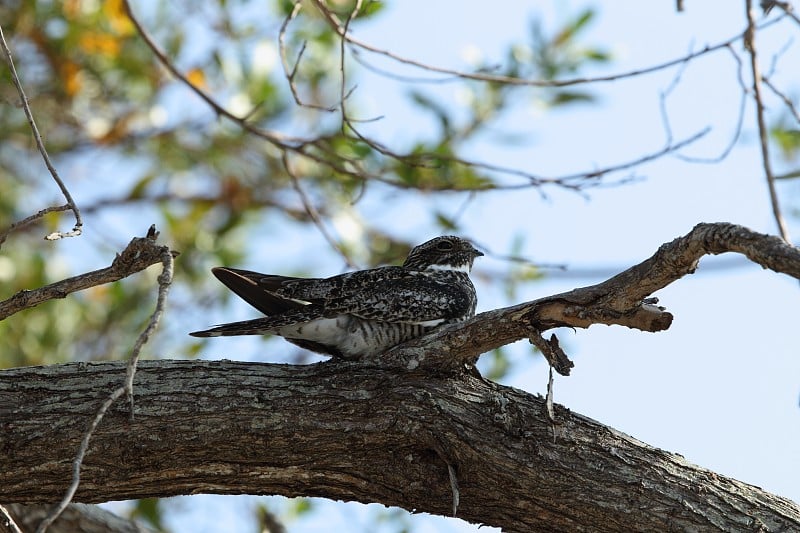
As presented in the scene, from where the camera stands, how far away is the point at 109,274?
328 cm

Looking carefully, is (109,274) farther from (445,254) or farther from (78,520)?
(445,254)

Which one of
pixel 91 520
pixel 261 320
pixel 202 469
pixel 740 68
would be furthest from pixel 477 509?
pixel 740 68

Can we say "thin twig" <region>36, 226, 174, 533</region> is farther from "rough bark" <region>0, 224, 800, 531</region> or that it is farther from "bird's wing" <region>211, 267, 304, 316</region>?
"bird's wing" <region>211, 267, 304, 316</region>

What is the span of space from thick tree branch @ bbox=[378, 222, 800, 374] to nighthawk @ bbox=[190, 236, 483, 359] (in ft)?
2.08

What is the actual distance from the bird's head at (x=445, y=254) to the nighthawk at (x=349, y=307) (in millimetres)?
513

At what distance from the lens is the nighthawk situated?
453 centimetres

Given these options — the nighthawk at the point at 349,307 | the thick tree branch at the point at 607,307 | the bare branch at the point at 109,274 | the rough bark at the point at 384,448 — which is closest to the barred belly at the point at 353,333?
the nighthawk at the point at 349,307

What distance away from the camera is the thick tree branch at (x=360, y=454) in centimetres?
353

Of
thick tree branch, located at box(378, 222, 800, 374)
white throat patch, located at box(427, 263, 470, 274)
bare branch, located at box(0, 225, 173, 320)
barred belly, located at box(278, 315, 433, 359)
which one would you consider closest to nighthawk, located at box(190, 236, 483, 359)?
barred belly, located at box(278, 315, 433, 359)

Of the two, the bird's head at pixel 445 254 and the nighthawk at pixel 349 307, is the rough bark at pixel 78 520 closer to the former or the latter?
the nighthawk at pixel 349 307

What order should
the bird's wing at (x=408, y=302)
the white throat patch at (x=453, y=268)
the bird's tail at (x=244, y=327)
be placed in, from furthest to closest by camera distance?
1. the white throat patch at (x=453, y=268)
2. the bird's wing at (x=408, y=302)
3. the bird's tail at (x=244, y=327)

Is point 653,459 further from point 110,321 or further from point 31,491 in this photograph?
point 110,321

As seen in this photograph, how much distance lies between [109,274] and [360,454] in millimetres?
1095

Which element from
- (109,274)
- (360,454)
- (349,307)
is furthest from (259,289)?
(109,274)
